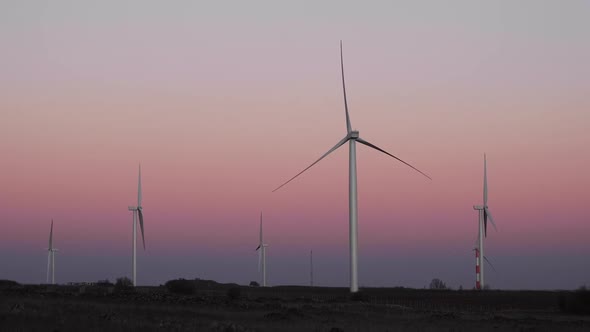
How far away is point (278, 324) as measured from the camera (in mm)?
53406

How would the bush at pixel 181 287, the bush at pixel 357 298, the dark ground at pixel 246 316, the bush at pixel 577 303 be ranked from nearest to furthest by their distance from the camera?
the dark ground at pixel 246 316 < the bush at pixel 577 303 < the bush at pixel 357 298 < the bush at pixel 181 287

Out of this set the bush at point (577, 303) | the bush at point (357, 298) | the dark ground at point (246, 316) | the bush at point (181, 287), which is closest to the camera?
the dark ground at point (246, 316)

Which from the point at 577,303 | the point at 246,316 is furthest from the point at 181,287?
the point at 246,316

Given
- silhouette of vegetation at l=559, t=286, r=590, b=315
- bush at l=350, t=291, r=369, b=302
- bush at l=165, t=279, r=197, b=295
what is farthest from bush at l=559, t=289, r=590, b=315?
bush at l=165, t=279, r=197, b=295

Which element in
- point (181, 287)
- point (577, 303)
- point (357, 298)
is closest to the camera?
point (577, 303)

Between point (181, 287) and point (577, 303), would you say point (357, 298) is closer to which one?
point (577, 303)

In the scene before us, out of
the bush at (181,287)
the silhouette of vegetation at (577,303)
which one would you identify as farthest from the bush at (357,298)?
the bush at (181,287)

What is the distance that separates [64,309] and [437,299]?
62348 mm

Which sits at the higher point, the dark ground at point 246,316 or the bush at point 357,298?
the bush at point 357,298

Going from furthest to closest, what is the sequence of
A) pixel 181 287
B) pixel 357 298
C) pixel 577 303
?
pixel 181 287, pixel 357 298, pixel 577 303

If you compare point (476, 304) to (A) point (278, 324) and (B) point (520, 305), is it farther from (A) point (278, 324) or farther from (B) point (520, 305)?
(A) point (278, 324)

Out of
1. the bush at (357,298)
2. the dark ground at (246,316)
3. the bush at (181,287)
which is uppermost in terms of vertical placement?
the bush at (181,287)

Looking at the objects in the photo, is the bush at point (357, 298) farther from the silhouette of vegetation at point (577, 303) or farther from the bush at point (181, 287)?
the bush at point (181, 287)

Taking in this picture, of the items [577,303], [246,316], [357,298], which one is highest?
[357,298]
